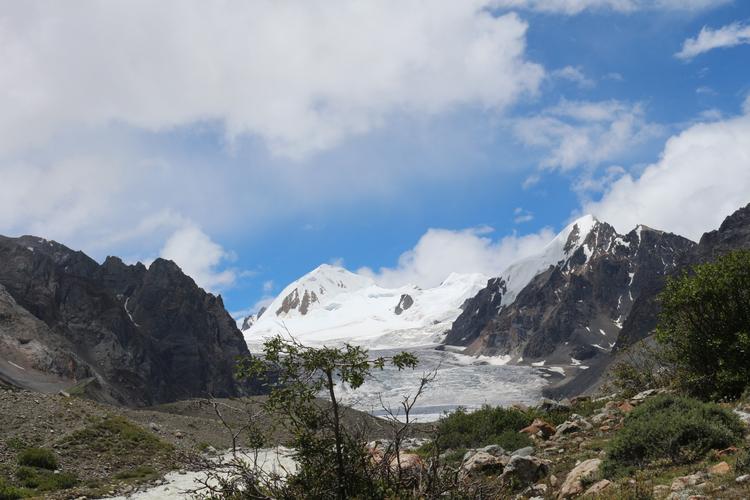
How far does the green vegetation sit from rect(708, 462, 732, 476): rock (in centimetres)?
2591

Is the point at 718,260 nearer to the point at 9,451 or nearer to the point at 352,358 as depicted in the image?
the point at 352,358

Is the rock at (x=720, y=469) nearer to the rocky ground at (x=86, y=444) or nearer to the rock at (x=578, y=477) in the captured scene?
the rock at (x=578, y=477)

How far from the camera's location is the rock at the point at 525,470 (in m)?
15.3

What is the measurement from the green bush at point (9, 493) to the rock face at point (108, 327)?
42396 millimetres

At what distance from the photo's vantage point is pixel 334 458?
28.7 ft

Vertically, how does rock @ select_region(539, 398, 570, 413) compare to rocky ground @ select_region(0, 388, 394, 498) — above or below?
below

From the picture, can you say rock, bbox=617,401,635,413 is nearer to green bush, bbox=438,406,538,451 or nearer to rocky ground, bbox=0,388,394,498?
green bush, bbox=438,406,538,451

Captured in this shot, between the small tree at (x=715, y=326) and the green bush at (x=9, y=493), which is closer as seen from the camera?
the small tree at (x=715, y=326)

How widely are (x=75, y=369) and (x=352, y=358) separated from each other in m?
89.1

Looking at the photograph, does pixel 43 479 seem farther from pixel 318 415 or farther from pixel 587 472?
pixel 587 472

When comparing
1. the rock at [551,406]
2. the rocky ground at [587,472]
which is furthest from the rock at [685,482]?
the rock at [551,406]

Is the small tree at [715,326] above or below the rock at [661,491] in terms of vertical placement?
above

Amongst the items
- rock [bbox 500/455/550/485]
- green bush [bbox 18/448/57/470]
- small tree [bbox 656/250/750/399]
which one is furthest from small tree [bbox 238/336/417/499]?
green bush [bbox 18/448/57/470]

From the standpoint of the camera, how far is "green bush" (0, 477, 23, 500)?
22500 millimetres
